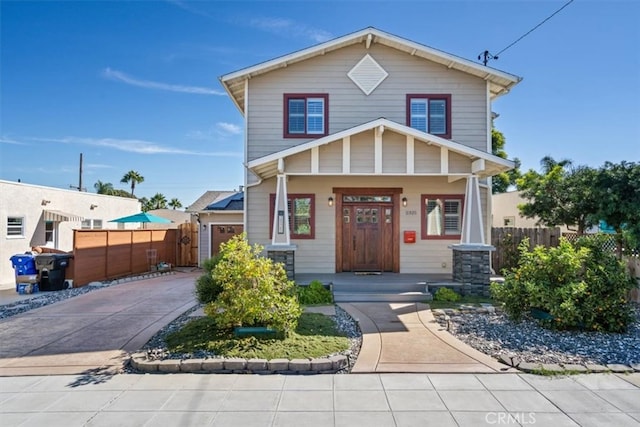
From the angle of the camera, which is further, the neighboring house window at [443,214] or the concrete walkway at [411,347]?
the neighboring house window at [443,214]

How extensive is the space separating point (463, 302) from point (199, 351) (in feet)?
18.4

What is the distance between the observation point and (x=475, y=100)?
9.91 metres

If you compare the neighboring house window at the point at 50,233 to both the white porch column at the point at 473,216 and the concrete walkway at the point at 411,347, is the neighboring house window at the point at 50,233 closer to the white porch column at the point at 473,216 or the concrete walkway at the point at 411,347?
the concrete walkway at the point at 411,347

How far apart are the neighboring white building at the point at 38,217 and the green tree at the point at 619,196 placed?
17554 mm

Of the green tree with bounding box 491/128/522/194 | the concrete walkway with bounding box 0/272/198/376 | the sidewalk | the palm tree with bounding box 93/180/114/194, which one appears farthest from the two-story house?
the palm tree with bounding box 93/180/114/194

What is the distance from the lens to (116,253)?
12.2 meters

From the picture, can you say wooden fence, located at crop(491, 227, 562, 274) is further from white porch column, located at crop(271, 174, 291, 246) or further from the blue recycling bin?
the blue recycling bin

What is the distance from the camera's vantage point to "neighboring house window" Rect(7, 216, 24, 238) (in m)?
12.0

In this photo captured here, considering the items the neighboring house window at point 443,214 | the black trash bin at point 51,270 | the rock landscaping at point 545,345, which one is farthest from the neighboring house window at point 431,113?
the black trash bin at point 51,270

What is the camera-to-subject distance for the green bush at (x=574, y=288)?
5414 millimetres

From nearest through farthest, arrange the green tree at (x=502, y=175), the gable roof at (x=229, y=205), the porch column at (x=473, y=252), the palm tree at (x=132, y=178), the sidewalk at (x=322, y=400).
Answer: the sidewalk at (x=322, y=400) < the porch column at (x=473, y=252) < the gable roof at (x=229, y=205) < the green tree at (x=502, y=175) < the palm tree at (x=132, y=178)

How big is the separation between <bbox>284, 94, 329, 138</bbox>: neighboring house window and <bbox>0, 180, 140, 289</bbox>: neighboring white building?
33.1 ft

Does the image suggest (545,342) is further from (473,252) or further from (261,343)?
(261,343)

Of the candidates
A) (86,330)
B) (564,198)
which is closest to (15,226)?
(86,330)
